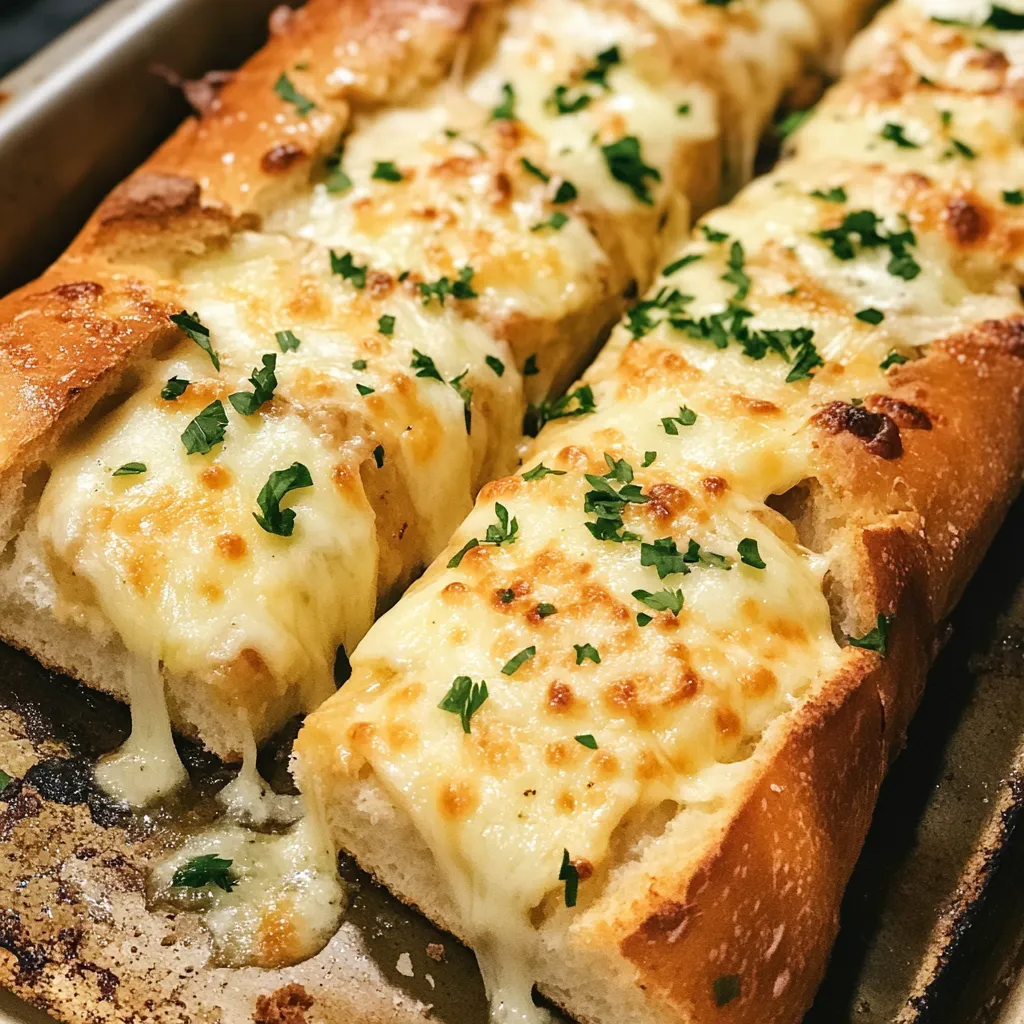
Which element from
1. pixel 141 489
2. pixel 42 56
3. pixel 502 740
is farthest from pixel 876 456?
pixel 42 56

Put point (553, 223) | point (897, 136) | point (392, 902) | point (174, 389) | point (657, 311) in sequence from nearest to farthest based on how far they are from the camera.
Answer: point (392, 902)
point (174, 389)
point (657, 311)
point (553, 223)
point (897, 136)

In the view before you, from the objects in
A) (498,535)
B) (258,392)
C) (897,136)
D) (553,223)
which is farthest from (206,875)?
(897,136)

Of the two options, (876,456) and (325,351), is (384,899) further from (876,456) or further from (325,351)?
(876,456)

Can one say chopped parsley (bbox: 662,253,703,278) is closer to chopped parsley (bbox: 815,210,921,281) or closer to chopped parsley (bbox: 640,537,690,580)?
chopped parsley (bbox: 815,210,921,281)

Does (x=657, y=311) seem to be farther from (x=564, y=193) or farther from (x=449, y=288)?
(x=449, y=288)

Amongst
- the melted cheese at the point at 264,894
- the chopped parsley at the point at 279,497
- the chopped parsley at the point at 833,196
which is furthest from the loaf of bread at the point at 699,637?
the chopped parsley at the point at 279,497

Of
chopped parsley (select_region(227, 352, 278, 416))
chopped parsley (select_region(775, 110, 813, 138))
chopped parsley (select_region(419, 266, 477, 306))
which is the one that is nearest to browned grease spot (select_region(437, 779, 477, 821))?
chopped parsley (select_region(227, 352, 278, 416))
